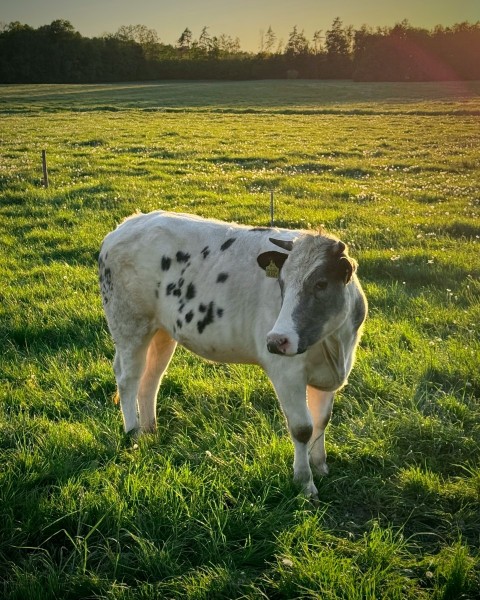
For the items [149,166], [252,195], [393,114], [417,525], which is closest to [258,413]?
[417,525]

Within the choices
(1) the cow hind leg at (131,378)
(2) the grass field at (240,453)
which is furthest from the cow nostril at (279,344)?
(1) the cow hind leg at (131,378)

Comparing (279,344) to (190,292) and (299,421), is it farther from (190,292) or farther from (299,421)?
(190,292)

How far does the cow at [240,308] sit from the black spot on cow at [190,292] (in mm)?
11

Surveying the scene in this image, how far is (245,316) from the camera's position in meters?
4.67

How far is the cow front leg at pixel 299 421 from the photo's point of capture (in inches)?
173

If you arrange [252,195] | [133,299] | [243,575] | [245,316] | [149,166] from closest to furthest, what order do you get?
[243,575] → [245,316] → [133,299] → [252,195] → [149,166]

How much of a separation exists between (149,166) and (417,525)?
57.3 ft

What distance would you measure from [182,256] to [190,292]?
13.8 inches

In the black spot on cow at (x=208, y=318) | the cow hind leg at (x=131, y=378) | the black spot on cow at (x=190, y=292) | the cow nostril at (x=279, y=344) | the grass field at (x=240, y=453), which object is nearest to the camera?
the grass field at (x=240, y=453)

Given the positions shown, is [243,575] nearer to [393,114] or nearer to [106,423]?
[106,423]

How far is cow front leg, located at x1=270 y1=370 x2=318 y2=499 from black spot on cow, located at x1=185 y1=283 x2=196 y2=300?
39.0 inches

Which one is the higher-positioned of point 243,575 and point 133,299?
point 133,299

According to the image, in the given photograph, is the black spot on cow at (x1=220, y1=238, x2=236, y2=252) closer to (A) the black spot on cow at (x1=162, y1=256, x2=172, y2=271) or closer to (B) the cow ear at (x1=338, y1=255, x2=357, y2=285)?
(A) the black spot on cow at (x1=162, y1=256, x2=172, y2=271)

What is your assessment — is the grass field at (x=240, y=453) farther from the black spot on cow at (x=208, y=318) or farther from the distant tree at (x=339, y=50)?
the distant tree at (x=339, y=50)
